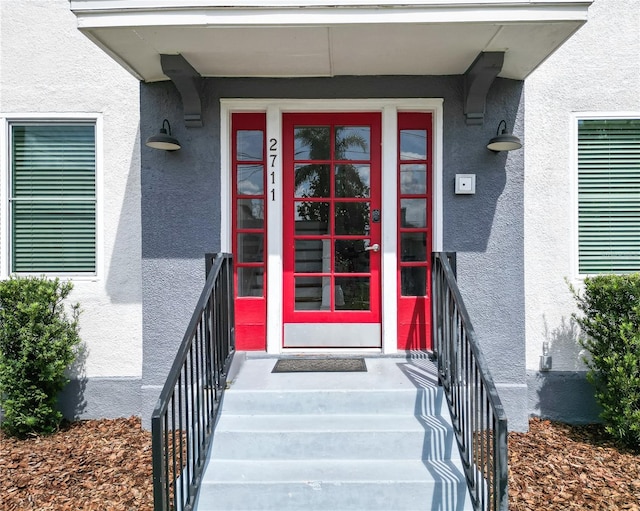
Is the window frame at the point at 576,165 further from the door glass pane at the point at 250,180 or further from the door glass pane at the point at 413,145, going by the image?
the door glass pane at the point at 250,180

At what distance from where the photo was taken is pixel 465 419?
2.46 meters

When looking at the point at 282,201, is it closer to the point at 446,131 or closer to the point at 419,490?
the point at 446,131

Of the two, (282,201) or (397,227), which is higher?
(282,201)

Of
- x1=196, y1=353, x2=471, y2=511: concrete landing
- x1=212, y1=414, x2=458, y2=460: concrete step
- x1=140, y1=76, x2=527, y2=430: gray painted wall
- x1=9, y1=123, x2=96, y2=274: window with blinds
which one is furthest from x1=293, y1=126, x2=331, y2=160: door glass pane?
x1=212, y1=414, x2=458, y2=460: concrete step

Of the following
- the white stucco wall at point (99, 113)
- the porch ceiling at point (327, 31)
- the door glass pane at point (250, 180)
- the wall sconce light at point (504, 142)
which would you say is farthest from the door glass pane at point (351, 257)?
the white stucco wall at point (99, 113)

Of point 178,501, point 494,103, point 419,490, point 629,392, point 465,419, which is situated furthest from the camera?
point 494,103

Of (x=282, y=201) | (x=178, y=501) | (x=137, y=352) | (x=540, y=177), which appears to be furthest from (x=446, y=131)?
(x=137, y=352)

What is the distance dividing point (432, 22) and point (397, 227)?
1.50 meters

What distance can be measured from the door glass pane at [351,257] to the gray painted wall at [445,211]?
0.67 m

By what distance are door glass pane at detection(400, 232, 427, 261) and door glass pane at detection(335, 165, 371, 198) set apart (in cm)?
49

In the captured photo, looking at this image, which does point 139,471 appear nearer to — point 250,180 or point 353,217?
point 250,180

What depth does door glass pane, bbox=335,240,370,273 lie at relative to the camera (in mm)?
3520

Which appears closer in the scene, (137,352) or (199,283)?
(199,283)

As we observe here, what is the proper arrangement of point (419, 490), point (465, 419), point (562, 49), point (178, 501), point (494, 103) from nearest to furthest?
point (178, 501)
point (419, 490)
point (465, 419)
point (494, 103)
point (562, 49)
